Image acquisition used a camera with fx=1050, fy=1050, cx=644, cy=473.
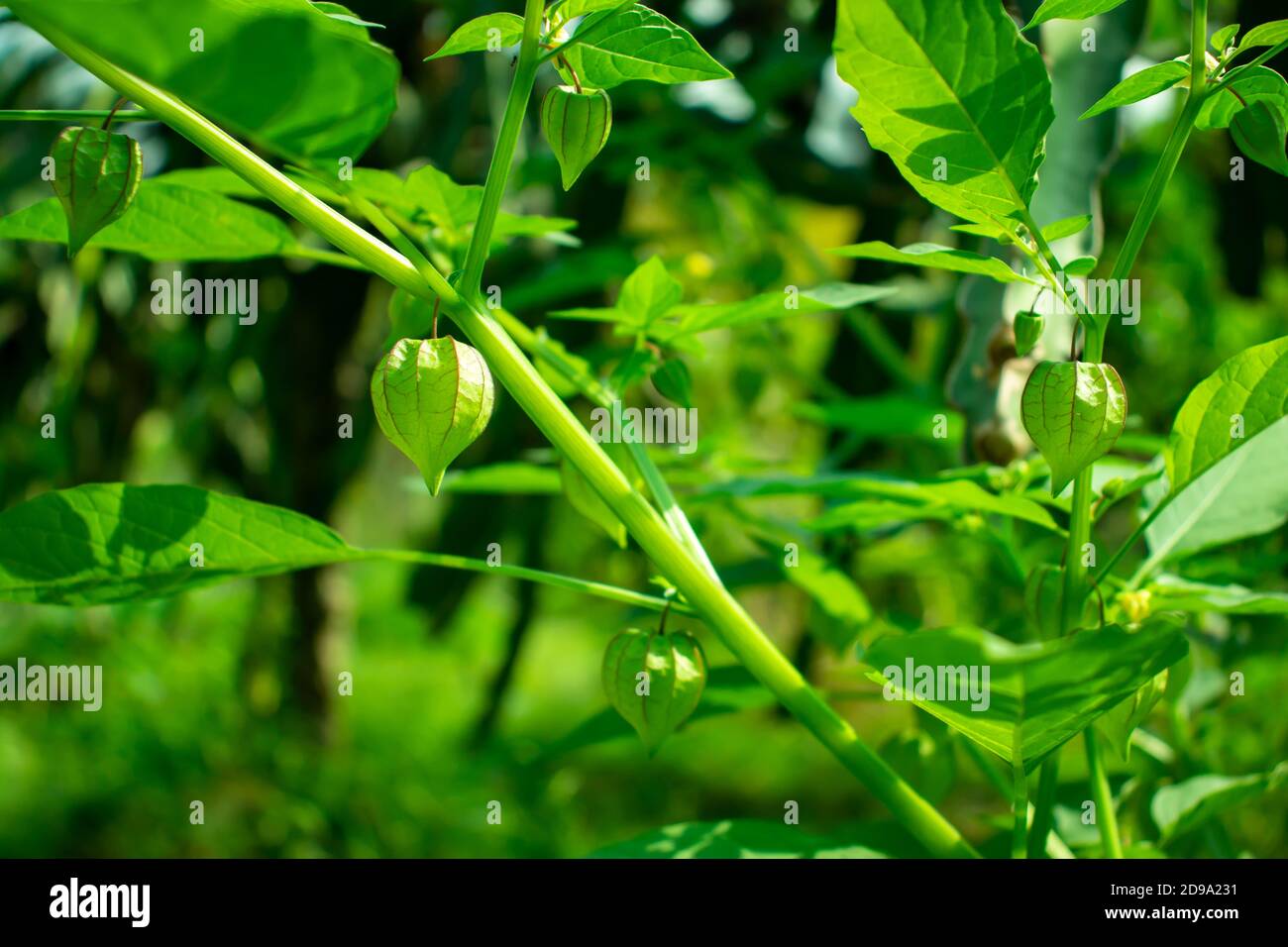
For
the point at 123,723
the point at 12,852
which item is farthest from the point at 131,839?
the point at 123,723

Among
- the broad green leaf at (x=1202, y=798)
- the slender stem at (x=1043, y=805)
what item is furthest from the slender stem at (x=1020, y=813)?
the broad green leaf at (x=1202, y=798)

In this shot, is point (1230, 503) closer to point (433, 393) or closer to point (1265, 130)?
point (1265, 130)

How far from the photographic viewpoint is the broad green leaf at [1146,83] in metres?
0.30

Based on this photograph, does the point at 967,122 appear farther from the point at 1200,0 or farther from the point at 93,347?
the point at 93,347

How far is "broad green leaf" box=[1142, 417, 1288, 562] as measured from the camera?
418mm

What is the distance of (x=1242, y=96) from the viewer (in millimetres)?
301

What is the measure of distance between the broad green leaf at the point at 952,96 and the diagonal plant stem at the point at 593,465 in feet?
0.28

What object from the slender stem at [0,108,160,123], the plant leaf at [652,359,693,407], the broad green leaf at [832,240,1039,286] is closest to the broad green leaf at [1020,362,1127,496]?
the broad green leaf at [832,240,1039,286]

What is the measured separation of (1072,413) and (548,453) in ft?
0.89

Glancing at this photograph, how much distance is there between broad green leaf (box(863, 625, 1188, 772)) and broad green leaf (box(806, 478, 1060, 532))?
3.6 inches

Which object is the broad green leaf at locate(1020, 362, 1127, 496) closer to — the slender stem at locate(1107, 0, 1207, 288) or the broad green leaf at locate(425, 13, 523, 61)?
the slender stem at locate(1107, 0, 1207, 288)

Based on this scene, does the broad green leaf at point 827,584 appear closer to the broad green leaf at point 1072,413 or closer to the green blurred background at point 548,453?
the green blurred background at point 548,453
